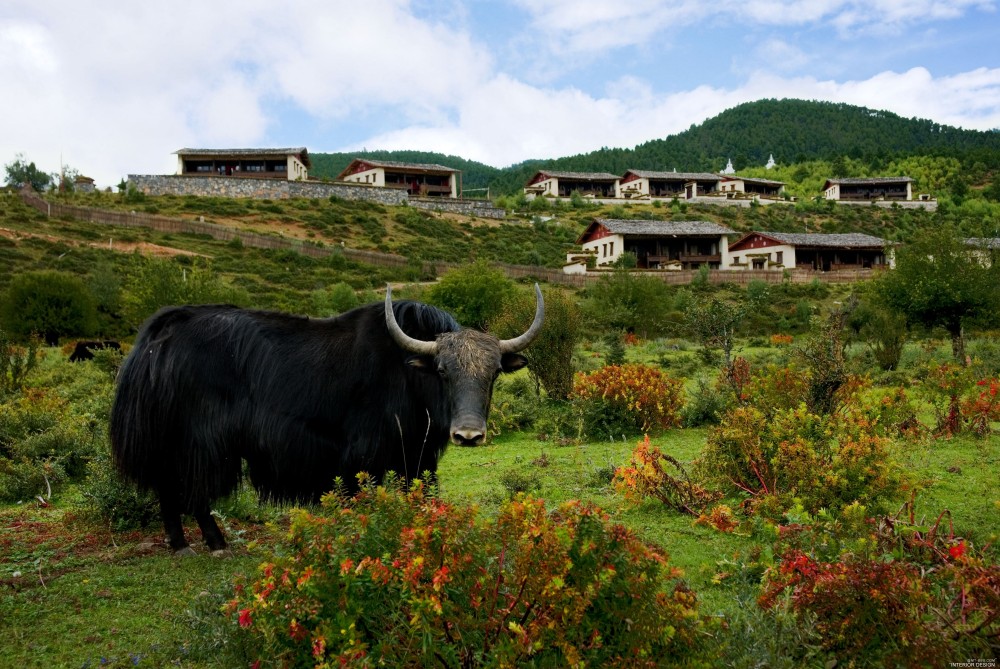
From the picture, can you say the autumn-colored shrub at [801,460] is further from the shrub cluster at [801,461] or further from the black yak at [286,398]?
the black yak at [286,398]

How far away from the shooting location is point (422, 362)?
17.1 ft

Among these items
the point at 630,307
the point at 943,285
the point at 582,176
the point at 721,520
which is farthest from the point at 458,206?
the point at 721,520

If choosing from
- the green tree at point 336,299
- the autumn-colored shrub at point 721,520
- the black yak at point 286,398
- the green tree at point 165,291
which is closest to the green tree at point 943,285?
the autumn-colored shrub at point 721,520

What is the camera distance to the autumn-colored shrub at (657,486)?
661 centimetres

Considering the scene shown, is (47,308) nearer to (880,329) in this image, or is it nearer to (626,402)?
(626,402)

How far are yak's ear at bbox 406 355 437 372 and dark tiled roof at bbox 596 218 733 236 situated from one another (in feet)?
178

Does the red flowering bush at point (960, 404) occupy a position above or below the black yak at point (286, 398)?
below

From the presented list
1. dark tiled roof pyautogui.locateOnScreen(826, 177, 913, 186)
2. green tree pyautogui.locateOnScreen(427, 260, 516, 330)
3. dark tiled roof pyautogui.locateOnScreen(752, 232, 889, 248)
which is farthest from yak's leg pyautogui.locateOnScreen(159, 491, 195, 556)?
dark tiled roof pyautogui.locateOnScreen(826, 177, 913, 186)

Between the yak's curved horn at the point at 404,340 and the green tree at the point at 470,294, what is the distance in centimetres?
2492

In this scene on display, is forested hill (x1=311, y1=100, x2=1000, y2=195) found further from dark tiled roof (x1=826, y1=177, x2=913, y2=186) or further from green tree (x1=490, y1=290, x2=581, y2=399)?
green tree (x1=490, y1=290, x2=581, y2=399)

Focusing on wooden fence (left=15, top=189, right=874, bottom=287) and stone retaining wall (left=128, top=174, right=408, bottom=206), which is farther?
stone retaining wall (left=128, top=174, right=408, bottom=206)

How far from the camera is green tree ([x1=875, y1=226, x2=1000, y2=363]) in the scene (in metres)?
22.0

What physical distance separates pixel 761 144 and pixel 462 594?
158 m

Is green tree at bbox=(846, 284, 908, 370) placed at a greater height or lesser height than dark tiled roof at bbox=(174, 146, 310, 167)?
lesser
